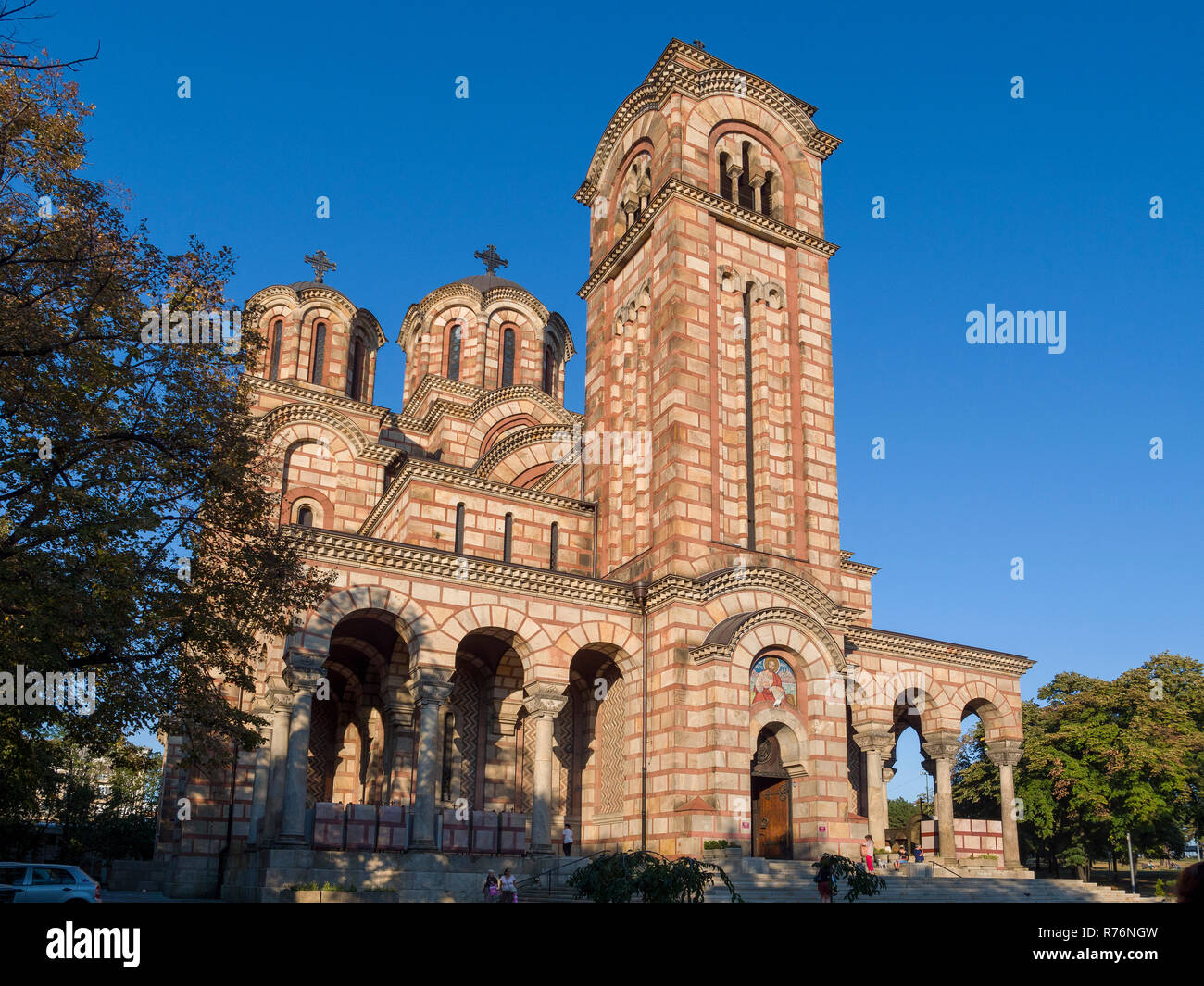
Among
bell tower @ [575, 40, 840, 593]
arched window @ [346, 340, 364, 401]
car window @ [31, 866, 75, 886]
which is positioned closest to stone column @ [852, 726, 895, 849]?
bell tower @ [575, 40, 840, 593]

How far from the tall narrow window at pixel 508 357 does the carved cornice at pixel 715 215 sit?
10778 millimetres

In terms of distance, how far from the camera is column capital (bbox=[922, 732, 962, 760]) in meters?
27.4

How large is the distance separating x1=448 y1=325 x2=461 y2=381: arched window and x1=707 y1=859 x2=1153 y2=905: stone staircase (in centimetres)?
2466

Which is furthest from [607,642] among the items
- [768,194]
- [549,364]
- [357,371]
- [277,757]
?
[357,371]

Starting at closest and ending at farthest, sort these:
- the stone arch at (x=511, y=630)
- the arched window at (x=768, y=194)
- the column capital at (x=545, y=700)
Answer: the stone arch at (x=511, y=630) < the column capital at (x=545, y=700) < the arched window at (x=768, y=194)

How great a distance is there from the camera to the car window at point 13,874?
1638 centimetres

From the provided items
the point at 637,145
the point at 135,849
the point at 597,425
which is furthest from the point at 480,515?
the point at 135,849

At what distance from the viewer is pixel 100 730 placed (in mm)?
12711

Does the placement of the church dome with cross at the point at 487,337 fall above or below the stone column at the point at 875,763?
above

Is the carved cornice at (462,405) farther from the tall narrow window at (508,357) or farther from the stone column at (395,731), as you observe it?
the stone column at (395,731)

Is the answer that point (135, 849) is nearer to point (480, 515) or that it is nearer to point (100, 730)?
point (480, 515)

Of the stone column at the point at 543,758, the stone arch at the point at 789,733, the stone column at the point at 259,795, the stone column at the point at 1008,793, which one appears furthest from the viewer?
the stone column at the point at 1008,793

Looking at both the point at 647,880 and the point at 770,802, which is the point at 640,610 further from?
the point at 647,880

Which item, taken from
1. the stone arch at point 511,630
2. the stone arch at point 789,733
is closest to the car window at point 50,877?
the stone arch at point 511,630
